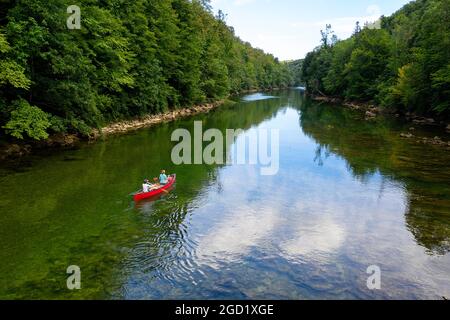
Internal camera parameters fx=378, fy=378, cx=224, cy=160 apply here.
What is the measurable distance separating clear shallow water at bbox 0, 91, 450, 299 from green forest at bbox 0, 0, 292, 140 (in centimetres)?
381

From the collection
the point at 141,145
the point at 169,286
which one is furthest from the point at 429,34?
the point at 169,286

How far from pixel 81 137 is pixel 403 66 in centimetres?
4710

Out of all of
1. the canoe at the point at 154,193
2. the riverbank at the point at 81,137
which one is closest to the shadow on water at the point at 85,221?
the canoe at the point at 154,193

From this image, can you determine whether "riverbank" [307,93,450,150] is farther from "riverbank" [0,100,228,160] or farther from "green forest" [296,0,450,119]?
"riverbank" [0,100,228,160]

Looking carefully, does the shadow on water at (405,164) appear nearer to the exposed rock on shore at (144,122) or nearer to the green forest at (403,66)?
the green forest at (403,66)

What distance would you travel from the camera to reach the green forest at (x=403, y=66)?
42.2 meters

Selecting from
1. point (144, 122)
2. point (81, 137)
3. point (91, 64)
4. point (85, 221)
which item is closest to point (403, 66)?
point (144, 122)

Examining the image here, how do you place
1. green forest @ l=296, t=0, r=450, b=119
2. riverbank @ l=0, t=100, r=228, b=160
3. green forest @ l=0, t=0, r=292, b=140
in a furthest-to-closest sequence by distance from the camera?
green forest @ l=296, t=0, r=450, b=119 < riverbank @ l=0, t=100, r=228, b=160 < green forest @ l=0, t=0, r=292, b=140

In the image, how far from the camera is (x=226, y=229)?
15555 millimetres

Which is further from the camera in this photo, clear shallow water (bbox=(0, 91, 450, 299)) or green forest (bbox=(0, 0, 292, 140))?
green forest (bbox=(0, 0, 292, 140))

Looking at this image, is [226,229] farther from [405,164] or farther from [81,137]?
[81,137]

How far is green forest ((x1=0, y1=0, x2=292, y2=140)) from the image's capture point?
23.4 m


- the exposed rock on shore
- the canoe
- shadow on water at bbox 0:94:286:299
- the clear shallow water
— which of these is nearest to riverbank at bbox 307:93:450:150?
the clear shallow water
